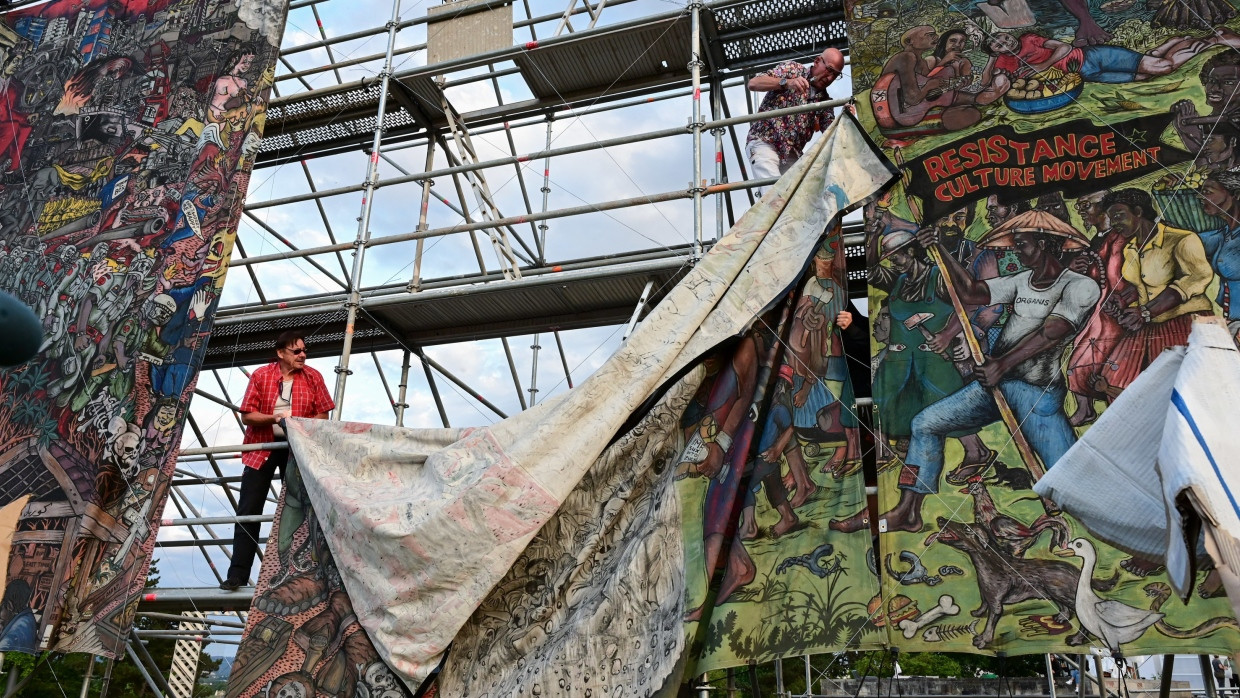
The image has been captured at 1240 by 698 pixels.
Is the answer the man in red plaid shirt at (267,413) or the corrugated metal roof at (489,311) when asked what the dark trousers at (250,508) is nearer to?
the man in red plaid shirt at (267,413)

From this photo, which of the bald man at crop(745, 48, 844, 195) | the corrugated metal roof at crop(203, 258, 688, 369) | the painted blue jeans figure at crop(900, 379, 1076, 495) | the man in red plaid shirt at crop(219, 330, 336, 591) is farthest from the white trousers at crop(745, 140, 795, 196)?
the man in red plaid shirt at crop(219, 330, 336, 591)

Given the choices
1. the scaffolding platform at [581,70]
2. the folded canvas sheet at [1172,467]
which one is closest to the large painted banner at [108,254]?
the scaffolding platform at [581,70]

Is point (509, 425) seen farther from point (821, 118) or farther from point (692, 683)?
point (821, 118)

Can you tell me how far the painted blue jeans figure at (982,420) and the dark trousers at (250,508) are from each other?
3198 mm

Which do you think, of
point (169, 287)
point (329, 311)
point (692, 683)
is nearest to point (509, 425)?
point (692, 683)

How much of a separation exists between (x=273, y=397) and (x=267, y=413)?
0.10 m

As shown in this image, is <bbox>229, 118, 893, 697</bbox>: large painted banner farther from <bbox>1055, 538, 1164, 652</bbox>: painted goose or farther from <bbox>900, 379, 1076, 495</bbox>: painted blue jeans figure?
<bbox>1055, 538, 1164, 652</bbox>: painted goose

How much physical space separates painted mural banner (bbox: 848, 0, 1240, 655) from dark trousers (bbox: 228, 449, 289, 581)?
10.6ft

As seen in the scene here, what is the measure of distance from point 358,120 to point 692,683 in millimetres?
5715

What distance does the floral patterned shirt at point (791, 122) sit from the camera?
19.1 feet

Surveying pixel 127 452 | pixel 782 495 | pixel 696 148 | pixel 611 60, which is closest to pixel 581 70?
pixel 611 60

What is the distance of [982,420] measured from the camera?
3893 millimetres

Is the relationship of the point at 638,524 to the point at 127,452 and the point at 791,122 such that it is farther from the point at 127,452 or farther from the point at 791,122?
the point at 127,452

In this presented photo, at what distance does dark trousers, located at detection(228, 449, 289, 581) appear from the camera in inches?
214
